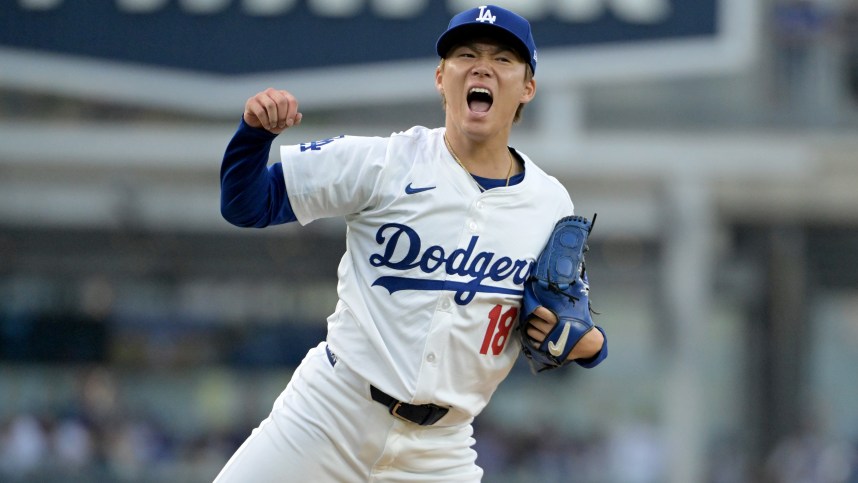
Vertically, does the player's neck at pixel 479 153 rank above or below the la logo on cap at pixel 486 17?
below

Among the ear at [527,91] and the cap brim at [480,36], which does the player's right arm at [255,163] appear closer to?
the cap brim at [480,36]

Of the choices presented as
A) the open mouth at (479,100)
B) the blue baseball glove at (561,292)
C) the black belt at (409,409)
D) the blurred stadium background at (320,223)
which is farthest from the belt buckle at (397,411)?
the blurred stadium background at (320,223)

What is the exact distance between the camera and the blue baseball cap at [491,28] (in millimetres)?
3461

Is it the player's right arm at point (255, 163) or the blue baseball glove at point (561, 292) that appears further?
the blue baseball glove at point (561, 292)

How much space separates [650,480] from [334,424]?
1073cm

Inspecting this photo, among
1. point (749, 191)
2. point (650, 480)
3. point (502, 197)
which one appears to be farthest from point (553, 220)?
point (749, 191)

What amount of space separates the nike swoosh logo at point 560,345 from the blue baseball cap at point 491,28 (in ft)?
2.36

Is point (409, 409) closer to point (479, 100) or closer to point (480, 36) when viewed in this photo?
point (479, 100)

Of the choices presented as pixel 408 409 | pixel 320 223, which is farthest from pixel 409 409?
pixel 320 223

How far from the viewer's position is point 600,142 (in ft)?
46.9

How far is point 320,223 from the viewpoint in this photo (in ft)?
47.7

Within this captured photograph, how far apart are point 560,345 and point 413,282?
41cm

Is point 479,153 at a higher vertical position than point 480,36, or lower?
lower

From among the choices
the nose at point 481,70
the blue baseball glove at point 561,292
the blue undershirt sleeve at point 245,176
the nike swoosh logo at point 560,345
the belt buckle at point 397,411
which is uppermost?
the nose at point 481,70
